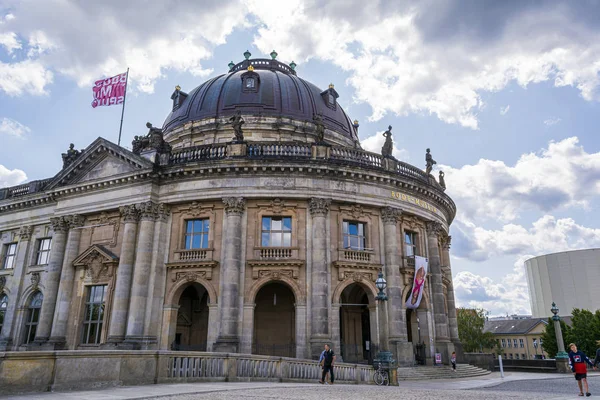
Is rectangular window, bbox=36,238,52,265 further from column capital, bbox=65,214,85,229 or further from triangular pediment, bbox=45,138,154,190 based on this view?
column capital, bbox=65,214,85,229

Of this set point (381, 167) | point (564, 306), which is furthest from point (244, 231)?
point (564, 306)

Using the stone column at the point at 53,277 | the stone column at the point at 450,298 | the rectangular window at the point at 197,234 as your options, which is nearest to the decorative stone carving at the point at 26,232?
the stone column at the point at 53,277

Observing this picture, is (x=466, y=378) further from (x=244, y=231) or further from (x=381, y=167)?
(x=244, y=231)

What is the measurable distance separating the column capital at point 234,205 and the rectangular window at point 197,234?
1.84 metres

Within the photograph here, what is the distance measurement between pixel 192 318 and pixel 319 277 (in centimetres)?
1026

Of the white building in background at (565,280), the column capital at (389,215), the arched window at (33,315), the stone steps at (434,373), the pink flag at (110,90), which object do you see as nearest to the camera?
the stone steps at (434,373)

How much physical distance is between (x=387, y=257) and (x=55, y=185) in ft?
73.4

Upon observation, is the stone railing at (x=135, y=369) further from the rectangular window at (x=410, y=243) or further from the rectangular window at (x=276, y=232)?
the rectangular window at (x=410, y=243)

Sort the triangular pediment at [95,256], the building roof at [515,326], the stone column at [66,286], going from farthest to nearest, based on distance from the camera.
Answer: the building roof at [515,326]
the triangular pediment at [95,256]
the stone column at [66,286]

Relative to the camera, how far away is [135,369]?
1395 cm

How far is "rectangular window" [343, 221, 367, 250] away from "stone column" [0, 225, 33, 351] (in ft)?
76.6

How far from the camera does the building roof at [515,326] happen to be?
92688mm

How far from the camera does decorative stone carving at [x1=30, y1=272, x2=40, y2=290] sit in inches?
1292

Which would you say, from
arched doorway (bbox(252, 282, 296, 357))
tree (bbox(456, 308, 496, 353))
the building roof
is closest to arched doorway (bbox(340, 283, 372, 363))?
arched doorway (bbox(252, 282, 296, 357))
